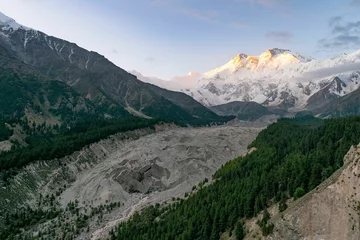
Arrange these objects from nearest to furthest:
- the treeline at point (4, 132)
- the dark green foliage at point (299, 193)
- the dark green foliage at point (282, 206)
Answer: the dark green foliage at point (282, 206) → the dark green foliage at point (299, 193) → the treeline at point (4, 132)

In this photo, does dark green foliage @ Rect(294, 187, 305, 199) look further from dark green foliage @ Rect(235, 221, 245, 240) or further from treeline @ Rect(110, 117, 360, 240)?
dark green foliage @ Rect(235, 221, 245, 240)

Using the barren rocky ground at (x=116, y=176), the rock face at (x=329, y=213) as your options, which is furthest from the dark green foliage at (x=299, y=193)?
the barren rocky ground at (x=116, y=176)

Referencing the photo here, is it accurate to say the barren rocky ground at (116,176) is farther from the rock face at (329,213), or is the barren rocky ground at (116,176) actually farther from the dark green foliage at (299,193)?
the rock face at (329,213)

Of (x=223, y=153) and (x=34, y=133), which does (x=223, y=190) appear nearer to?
(x=223, y=153)

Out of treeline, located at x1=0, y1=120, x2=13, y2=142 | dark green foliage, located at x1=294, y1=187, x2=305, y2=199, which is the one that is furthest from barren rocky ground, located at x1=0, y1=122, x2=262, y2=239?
dark green foliage, located at x1=294, y1=187, x2=305, y2=199

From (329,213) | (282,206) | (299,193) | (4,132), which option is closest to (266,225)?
(282,206)

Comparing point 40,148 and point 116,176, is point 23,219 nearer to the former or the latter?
point 116,176

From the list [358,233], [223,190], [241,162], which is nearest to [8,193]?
[223,190]

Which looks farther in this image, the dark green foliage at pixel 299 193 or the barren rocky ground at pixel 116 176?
the barren rocky ground at pixel 116 176
